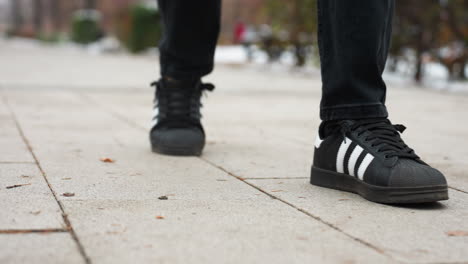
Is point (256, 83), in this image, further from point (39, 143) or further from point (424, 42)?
point (39, 143)

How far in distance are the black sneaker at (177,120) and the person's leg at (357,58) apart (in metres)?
0.87

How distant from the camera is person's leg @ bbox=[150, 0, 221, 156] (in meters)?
3.04

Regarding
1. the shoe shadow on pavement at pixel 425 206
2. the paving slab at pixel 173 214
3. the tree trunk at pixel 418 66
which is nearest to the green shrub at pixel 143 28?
the tree trunk at pixel 418 66

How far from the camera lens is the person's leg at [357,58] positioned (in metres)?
2.26

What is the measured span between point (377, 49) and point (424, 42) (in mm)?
6844

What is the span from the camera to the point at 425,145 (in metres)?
3.59

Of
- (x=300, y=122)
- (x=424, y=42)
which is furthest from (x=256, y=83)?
(x=300, y=122)

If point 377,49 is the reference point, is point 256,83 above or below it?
below

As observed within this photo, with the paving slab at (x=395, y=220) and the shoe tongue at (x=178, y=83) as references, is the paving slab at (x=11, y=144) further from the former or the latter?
the paving slab at (x=395, y=220)

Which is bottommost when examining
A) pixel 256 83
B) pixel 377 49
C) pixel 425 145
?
pixel 256 83

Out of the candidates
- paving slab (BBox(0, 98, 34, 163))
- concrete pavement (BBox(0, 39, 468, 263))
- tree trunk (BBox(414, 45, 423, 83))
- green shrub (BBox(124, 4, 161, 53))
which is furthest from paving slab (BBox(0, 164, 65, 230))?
green shrub (BBox(124, 4, 161, 53))

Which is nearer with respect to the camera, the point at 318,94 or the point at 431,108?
the point at 431,108

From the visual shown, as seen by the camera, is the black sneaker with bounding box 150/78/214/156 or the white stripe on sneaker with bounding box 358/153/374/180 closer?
the white stripe on sneaker with bounding box 358/153/374/180

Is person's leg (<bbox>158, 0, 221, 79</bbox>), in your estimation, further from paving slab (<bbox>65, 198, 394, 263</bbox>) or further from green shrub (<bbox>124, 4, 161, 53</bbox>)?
green shrub (<bbox>124, 4, 161, 53</bbox>)
